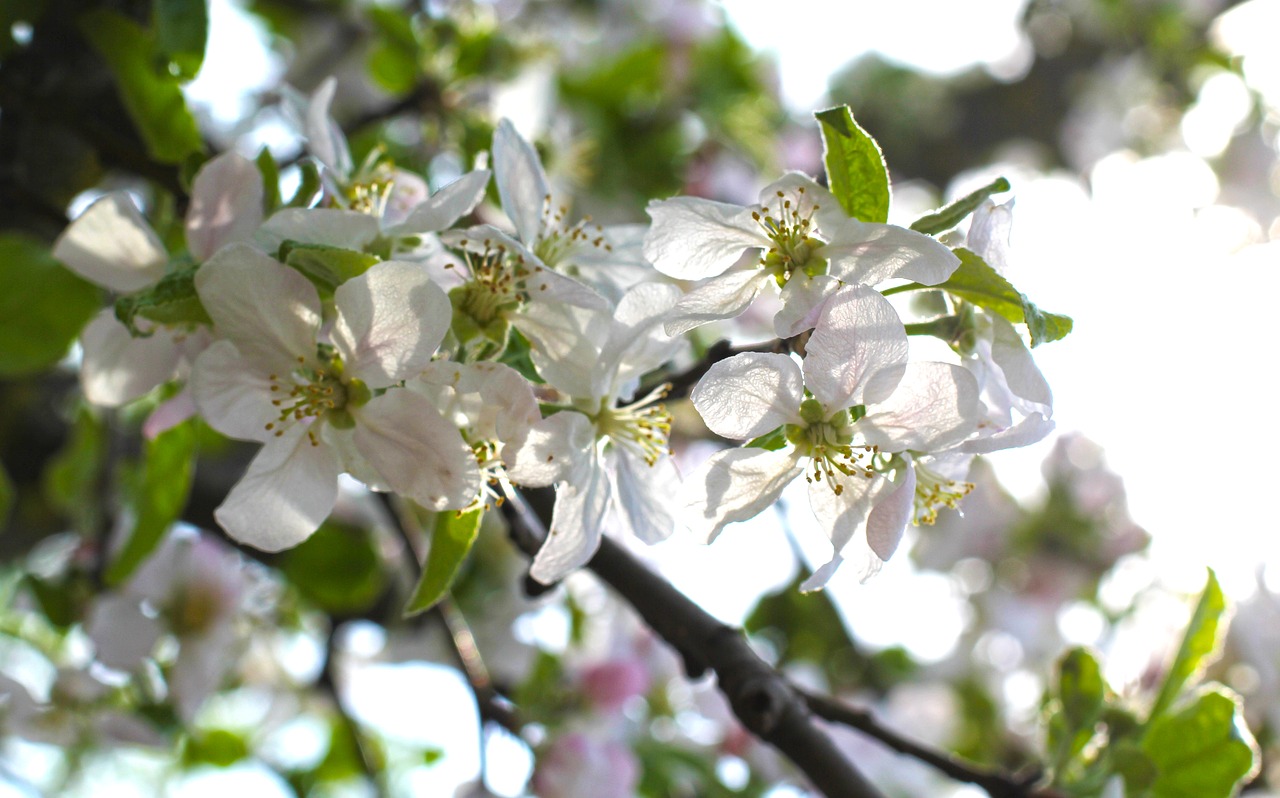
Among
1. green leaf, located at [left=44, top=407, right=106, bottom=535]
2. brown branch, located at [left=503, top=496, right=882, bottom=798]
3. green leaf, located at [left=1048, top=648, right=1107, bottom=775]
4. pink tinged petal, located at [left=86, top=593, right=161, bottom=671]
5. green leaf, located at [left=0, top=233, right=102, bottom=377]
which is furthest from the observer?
green leaf, located at [left=44, top=407, right=106, bottom=535]

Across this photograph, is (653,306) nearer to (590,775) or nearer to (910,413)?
(910,413)

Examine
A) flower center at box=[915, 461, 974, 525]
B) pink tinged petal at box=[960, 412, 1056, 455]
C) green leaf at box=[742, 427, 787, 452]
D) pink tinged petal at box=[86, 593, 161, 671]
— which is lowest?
pink tinged petal at box=[86, 593, 161, 671]

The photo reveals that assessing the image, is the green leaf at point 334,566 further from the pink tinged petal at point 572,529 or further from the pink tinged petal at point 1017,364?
the pink tinged petal at point 1017,364

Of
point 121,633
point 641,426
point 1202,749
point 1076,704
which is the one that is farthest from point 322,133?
point 1202,749

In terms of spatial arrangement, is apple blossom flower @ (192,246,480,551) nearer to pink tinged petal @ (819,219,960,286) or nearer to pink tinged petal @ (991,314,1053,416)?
pink tinged petal @ (819,219,960,286)

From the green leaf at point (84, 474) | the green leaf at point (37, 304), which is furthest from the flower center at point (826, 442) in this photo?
the green leaf at point (84, 474)

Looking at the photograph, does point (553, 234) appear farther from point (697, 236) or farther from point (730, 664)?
point (730, 664)

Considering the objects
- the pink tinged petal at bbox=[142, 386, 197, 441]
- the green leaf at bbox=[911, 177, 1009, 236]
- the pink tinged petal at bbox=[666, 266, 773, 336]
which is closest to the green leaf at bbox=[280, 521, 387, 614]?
the pink tinged petal at bbox=[142, 386, 197, 441]

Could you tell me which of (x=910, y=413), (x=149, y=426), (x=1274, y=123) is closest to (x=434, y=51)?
(x=149, y=426)
